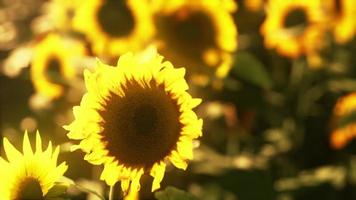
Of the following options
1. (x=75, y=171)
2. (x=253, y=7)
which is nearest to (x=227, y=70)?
(x=75, y=171)

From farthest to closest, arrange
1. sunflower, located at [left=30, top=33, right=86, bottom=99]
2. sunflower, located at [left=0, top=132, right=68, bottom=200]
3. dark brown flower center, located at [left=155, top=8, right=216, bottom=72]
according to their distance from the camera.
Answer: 1. sunflower, located at [left=30, top=33, right=86, bottom=99]
2. dark brown flower center, located at [left=155, top=8, right=216, bottom=72]
3. sunflower, located at [left=0, top=132, right=68, bottom=200]

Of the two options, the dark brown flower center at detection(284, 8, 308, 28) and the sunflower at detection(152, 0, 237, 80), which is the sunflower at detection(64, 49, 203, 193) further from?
the dark brown flower center at detection(284, 8, 308, 28)

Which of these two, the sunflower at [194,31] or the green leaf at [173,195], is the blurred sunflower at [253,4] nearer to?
the sunflower at [194,31]

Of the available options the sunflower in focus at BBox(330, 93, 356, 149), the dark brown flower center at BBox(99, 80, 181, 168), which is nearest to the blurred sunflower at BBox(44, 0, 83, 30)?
the sunflower in focus at BBox(330, 93, 356, 149)

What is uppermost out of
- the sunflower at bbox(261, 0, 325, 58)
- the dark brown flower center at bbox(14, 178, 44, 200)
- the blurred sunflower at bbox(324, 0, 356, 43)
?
the blurred sunflower at bbox(324, 0, 356, 43)

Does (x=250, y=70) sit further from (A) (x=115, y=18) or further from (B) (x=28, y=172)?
(B) (x=28, y=172)

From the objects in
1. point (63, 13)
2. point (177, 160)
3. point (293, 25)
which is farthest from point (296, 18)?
point (177, 160)

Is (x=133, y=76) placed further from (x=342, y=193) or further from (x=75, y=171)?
(x=342, y=193)
